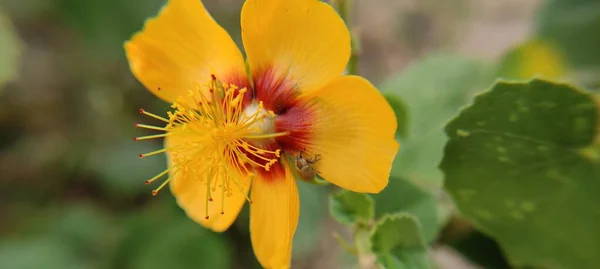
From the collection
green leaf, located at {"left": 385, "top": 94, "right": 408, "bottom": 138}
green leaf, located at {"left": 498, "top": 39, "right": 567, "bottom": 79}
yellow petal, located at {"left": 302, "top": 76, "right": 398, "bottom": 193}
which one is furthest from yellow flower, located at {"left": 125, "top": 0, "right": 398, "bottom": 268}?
green leaf, located at {"left": 498, "top": 39, "right": 567, "bottom": 79}

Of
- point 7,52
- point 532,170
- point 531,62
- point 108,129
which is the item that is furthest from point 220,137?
point 108,129

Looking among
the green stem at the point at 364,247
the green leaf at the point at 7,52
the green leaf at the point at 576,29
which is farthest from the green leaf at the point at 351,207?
the green leaf at the point at 7,52

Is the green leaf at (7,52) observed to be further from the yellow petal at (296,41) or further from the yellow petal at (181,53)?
the yellow petal at (296,41)

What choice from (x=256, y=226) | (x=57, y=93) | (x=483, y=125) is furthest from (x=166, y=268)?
(x=483, y=125)

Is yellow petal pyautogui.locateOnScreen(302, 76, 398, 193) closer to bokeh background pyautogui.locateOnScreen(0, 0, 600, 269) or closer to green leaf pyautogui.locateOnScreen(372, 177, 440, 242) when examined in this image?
green leaf pyautogui.locateOnScreen(372, 177, 440, 242)

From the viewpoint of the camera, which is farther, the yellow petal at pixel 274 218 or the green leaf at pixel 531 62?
the green leaf at pixel 531 62
